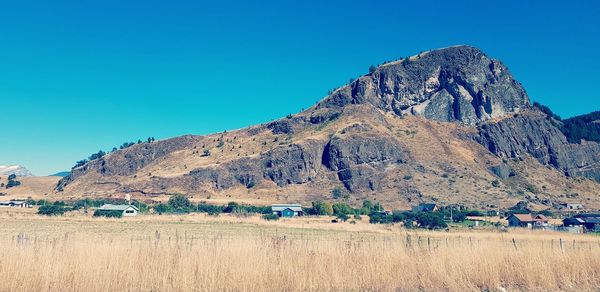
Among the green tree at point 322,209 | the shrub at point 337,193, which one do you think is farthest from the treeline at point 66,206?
the shrub at point 337,193

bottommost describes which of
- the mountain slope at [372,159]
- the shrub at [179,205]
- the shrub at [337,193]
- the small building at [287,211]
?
the small building at [287,211]

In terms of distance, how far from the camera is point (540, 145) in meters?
181

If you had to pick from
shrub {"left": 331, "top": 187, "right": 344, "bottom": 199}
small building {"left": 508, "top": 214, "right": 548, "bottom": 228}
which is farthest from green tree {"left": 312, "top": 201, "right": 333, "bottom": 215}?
small building {"left": 508, "top": 214, "right": 548, "bottom": 228}

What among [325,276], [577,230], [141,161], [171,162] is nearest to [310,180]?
[171,162]

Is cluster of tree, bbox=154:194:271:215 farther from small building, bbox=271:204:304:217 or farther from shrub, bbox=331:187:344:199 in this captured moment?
shrub, bbox=331:187:344:199

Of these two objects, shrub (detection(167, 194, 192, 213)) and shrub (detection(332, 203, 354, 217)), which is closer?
shrub (detection(332, 203, 354, 217))

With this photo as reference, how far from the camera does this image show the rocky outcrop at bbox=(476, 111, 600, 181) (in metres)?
174

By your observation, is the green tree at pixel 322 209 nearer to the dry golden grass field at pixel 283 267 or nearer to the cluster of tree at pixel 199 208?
the cluster of tree at pixel 199 208

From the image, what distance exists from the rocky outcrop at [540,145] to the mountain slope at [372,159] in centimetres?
45

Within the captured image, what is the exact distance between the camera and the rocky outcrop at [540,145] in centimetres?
17438

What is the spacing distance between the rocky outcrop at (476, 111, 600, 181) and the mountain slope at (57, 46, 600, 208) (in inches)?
17.6

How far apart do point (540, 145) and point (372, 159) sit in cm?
7218

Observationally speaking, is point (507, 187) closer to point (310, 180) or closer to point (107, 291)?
point (310, 180)

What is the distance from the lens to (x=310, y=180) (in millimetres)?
149500
